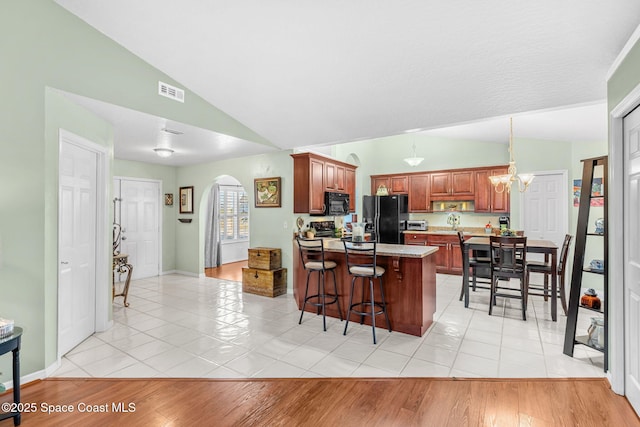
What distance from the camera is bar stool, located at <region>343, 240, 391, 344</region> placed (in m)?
3.34

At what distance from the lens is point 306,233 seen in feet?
17.4

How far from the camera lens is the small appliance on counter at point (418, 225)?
7.22 metres

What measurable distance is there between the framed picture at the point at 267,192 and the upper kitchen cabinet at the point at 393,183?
340cm

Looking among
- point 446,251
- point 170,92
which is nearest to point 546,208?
point 446,251

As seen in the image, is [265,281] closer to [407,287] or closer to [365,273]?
[365,273]

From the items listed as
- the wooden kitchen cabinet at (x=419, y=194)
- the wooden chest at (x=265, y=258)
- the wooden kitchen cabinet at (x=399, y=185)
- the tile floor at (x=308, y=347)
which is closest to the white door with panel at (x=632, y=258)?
the tile floor at (x=308, y=347)

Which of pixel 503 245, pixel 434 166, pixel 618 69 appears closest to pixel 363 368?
pixel 503 245

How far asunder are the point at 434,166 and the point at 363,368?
224 inches

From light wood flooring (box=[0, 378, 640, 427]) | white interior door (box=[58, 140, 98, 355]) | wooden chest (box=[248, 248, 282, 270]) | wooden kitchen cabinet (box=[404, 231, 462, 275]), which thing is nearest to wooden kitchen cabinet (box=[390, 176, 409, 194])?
wooden kitchen cabinet (box=[404, 231, 462, 275])

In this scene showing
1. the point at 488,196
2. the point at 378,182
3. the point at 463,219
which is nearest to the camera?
the point at 488,196

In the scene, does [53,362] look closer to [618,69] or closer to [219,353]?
[219,353]

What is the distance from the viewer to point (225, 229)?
27.3 feet

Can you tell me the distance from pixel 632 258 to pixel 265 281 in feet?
14.2

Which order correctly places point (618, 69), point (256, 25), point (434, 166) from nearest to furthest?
1. point (618, 69)
2. point (256, 25)
3. point (434, 166)
